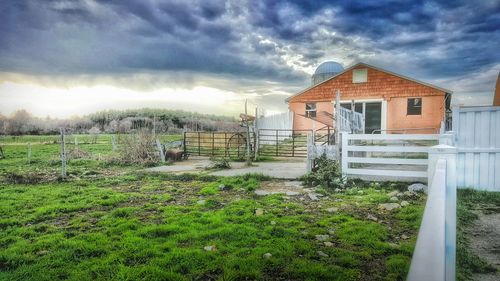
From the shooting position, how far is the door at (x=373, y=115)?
70.9 ft

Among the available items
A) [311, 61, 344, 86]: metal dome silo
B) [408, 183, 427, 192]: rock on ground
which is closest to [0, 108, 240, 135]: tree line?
[311, 61, 344, 86]: metal dome silo

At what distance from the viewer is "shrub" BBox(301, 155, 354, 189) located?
25.3 ft

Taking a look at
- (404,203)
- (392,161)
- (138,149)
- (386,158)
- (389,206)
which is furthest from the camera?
(138,149)

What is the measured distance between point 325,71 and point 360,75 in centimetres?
1109

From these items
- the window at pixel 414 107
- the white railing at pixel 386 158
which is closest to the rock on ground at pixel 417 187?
the white railing at pixel 386 158

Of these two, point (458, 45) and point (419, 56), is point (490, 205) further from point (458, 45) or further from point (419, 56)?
point (419, 56)

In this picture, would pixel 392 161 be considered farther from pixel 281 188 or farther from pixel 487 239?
pixel 487 239

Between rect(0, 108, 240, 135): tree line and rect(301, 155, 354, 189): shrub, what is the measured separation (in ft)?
32.2

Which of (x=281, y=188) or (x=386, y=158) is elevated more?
(x=386, y=158)

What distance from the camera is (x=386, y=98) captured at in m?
21.2

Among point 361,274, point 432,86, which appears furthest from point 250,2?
point 432,86

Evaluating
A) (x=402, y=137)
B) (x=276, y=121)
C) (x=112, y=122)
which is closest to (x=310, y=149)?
(x=402, y=137)

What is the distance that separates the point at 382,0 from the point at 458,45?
23.0 feet

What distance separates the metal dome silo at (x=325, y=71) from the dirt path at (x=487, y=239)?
27976 millimetres
